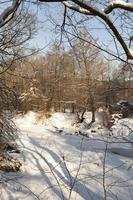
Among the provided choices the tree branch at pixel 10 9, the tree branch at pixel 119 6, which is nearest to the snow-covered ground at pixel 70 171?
the tree branch at pixel 119 6

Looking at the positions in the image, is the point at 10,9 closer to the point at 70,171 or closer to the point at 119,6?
the point at 119,6

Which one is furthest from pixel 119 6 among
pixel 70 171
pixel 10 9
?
pixel 70 171

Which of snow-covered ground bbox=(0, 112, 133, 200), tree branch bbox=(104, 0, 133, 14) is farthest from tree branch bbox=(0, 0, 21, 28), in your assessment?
snow-covered ground bbox=(0, 112, 133, 200)

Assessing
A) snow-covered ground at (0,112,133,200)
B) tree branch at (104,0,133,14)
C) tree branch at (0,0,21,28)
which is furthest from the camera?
snow-covered ground at (0,112,133,200)

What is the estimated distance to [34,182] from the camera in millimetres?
9555

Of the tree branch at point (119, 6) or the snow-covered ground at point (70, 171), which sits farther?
the snow-covered ground at point (70, 171)

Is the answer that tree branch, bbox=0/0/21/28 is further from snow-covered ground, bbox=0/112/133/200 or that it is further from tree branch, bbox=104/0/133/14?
snow-covered ground, bbox=0/112/133/200


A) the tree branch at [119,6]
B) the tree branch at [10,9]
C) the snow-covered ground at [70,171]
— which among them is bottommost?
the snow-covered ground at [70,171]

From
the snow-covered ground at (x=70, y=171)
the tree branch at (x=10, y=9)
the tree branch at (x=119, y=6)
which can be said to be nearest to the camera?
the tree branch at (x=119, y=6)

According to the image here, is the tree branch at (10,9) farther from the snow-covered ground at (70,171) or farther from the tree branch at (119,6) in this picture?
the snow-covered ground at (70,171)

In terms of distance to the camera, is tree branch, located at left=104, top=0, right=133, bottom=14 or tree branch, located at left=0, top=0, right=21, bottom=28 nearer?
tree branch, located at left=104, top=0, right=133, bottom=14

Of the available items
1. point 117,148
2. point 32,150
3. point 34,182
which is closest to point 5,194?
point 34,182

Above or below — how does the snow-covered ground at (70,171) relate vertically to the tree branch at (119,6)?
below

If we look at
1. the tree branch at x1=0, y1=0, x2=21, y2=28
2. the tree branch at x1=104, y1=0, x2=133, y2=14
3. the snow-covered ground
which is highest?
the tree branch at x1=0, y1=0, x2=21, y2=28
